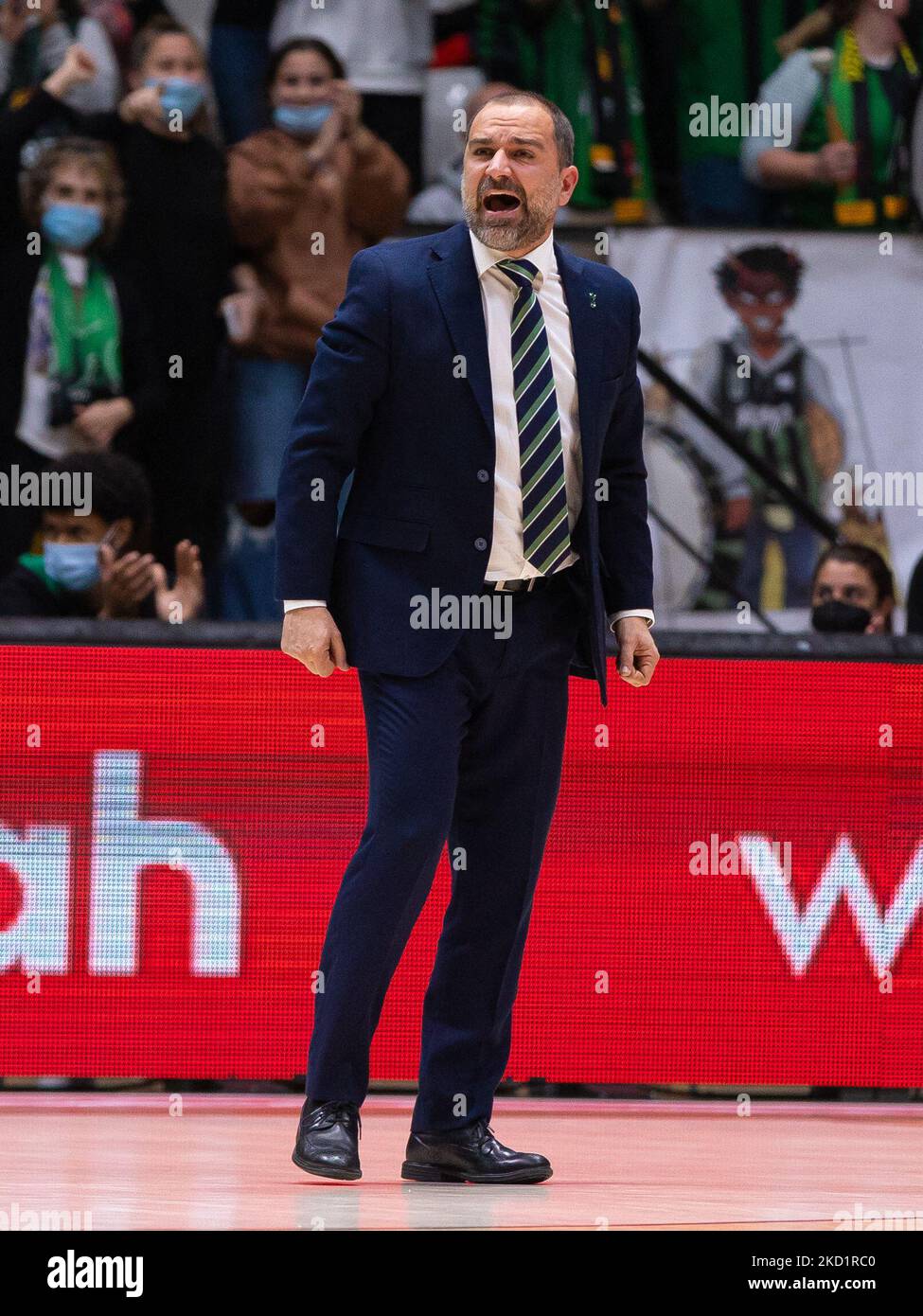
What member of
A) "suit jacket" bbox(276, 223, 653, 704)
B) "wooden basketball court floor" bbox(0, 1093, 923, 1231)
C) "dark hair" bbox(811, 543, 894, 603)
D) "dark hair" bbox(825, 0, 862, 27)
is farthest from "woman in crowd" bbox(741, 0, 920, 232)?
"suit jacket" bbox(276, 223, 653, 704)

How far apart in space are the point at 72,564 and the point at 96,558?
2.7 inches

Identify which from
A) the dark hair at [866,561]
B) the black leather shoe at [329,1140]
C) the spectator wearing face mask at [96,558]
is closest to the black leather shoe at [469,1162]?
the black leather shoe at [329,1140]

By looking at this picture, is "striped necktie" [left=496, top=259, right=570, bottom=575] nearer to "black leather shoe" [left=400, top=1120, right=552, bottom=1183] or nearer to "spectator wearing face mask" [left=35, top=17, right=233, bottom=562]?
"black leather shoe" [left=400, top=1120, right=552, bottom=1183]

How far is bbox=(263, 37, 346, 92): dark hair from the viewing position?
268 inches

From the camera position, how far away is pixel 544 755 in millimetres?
3836

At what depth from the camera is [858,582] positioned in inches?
247

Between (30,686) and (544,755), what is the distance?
1811mm

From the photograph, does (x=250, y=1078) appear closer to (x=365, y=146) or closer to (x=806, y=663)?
(x=806, y=663)

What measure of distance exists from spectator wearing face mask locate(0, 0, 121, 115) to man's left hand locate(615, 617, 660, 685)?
364 centimetres

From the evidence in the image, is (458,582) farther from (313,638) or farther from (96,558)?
(96,558)

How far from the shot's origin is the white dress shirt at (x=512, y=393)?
376 cm

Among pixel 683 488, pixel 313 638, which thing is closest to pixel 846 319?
pixel 683 488

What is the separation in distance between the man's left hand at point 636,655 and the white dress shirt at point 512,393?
0.20 m

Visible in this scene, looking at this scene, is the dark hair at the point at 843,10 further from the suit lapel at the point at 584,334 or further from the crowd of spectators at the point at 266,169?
the suit lapel at the point at 584,334
